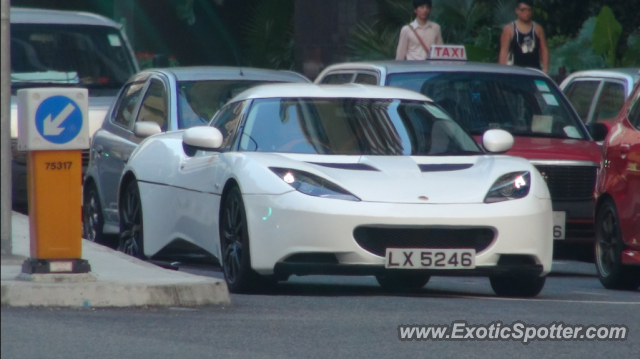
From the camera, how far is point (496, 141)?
391 inches

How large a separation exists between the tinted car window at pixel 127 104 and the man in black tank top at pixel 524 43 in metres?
4.52

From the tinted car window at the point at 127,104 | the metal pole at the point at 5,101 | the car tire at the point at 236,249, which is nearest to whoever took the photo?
the car tire at the point at 236,249

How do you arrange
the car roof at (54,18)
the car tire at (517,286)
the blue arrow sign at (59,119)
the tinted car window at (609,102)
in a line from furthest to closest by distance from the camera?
the car roof at (54,18) → the tinted car window at (609,102) → the car tire at (517,286) → the blue arrow sign at (59,119)

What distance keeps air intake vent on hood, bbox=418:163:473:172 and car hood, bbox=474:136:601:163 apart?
2451 millimetres

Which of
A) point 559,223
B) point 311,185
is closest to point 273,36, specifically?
point 559,223

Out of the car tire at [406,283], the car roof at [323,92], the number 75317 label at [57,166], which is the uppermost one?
the car roof at [323,92]

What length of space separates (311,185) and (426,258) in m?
0.81

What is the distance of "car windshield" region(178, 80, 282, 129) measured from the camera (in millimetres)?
12078

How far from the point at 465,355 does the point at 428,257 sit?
1.92 meters

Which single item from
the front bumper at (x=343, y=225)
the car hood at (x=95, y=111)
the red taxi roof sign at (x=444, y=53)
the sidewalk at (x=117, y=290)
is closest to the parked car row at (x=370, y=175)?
the front bumper at (x=343, y=225)

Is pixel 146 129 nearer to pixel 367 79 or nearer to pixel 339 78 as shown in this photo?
pixel 367 79

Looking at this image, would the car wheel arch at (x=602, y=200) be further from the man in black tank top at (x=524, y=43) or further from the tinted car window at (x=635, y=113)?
the man in black tank top at (x=524, y=43)

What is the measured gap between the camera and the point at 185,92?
12180 mm

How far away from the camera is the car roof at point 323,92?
10109 millimetres
